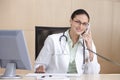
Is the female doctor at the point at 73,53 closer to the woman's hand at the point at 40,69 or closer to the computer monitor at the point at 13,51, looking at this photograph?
the woman's hand at the point at 40,69

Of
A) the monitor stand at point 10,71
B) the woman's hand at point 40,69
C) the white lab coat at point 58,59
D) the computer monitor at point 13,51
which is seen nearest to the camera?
the computer monitor at point 13,51

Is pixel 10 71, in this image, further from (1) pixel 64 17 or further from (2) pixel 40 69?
(1) pixel 64 17

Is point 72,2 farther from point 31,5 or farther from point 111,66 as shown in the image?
point 111,66

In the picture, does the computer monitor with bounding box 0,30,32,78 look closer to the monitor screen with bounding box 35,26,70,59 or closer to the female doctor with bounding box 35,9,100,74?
the female doctor with bounding box 35,9,100,74

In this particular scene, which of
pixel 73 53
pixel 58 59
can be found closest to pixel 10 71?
pixel 58 59

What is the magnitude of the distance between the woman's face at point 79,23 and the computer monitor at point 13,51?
0.70 metres

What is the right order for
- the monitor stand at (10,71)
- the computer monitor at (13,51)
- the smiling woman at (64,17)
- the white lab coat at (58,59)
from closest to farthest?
the computer monitor at (13,51)
the monitor stand at (10,71)
the white lab coat at (58,59)
the smiling woman at (64,17)

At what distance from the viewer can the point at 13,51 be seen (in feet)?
6.41

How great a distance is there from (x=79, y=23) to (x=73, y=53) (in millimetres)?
312

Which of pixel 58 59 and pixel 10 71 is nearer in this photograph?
pixel 10 71

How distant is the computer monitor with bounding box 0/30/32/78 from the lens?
1.90 metres

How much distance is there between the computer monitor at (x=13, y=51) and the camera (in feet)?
6.24

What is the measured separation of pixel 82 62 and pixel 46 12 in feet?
5.45

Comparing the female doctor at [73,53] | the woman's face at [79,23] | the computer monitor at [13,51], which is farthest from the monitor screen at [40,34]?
the computer monitor at [13,51]
